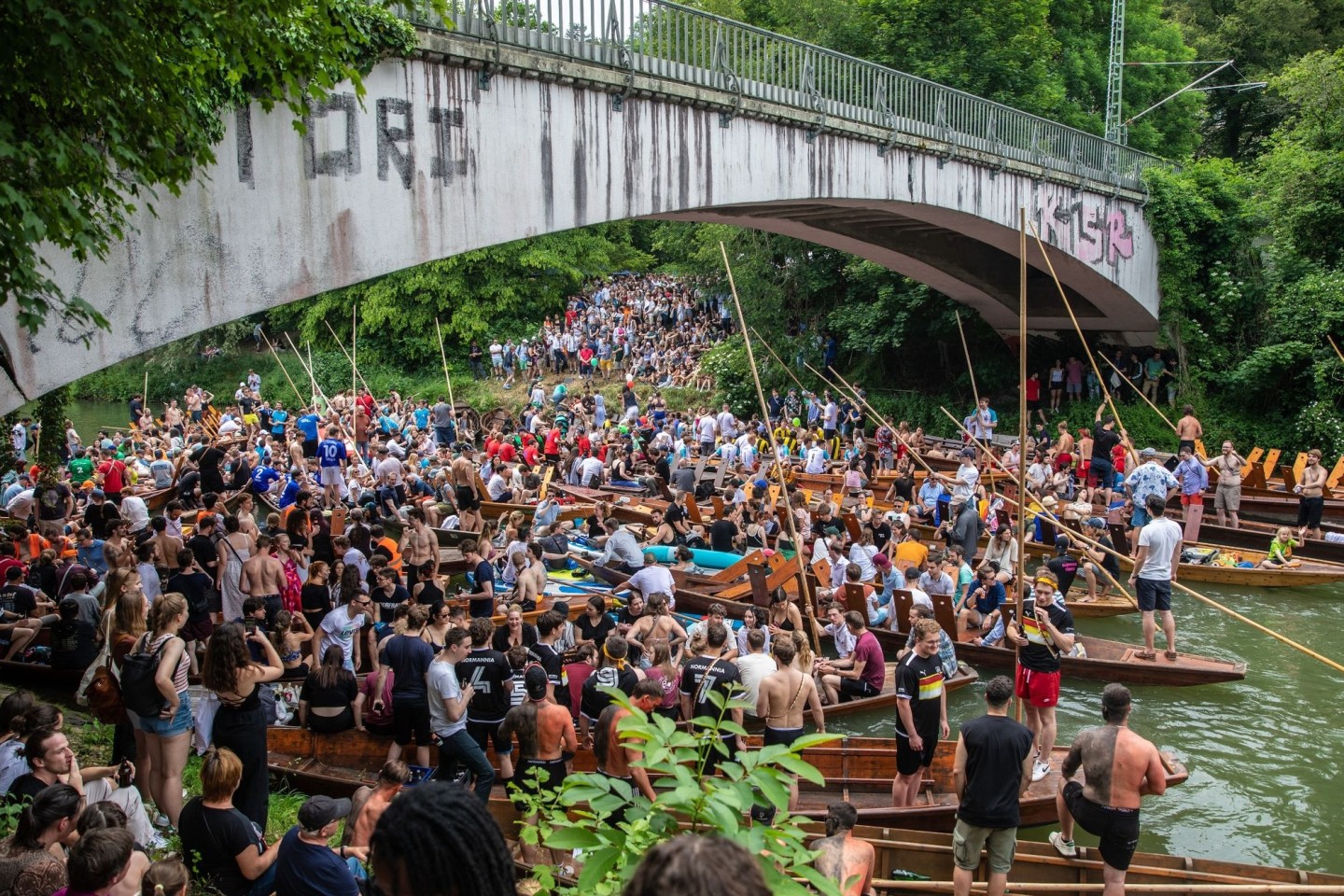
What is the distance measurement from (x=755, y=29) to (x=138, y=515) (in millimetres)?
11350

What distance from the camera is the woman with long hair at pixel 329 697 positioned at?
29.3ft

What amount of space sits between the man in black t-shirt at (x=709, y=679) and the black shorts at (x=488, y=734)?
4.62 feet

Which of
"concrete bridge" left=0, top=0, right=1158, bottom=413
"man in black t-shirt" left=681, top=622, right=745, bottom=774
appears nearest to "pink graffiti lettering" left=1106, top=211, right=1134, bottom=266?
"concrete bridge" left=0, top=0, right=1158, bottom=413

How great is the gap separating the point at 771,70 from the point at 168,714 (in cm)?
1302

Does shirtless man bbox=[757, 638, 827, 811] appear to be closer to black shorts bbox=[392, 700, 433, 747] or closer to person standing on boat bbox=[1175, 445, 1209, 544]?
black shorts bbox=[392, 700, 433, 747]

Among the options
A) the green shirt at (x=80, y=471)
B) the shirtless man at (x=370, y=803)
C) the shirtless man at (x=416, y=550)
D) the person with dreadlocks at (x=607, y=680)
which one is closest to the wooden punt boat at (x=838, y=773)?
the person with dreadlocks at (x=607, y=680)

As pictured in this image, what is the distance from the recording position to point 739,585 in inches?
587

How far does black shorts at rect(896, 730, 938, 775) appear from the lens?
845 centimetres

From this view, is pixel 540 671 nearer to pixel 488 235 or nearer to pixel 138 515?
pixel 488 235

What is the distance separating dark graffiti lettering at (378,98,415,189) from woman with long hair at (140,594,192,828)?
17.9ft

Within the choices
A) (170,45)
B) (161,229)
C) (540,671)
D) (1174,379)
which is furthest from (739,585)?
(1174,379)

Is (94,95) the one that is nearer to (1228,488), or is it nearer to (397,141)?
(397,141)

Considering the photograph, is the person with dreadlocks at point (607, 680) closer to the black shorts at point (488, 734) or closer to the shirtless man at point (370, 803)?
the black shorts at point (488, 734)

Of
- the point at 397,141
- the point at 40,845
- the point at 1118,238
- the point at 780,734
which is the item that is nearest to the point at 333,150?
the point at 397,141
